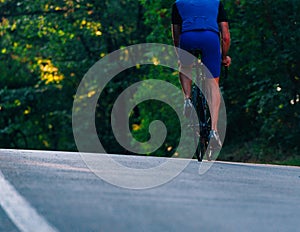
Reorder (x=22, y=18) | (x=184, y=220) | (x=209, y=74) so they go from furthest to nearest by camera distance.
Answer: (x=22, y=18) → (x=209, y=74) → (x=184, y=220)

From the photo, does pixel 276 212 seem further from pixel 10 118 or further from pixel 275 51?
pixel 10 118

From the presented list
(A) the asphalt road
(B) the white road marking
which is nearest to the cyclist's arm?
(A) the asphalt road

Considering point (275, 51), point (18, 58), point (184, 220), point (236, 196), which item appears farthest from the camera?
point (18, 58)

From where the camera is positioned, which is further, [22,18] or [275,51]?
[22,18]

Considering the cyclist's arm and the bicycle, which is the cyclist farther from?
the bicycle

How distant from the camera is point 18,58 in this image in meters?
37.3

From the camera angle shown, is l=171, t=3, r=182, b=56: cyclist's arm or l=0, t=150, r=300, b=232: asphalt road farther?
l=171, t=3, r=182, b=56: cyclist's arm

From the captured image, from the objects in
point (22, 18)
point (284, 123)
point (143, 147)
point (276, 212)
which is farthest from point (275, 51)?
point (22, 18)

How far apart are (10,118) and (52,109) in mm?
3372

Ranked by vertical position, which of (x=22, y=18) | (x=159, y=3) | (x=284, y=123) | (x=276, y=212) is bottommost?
(x=22, y=18)

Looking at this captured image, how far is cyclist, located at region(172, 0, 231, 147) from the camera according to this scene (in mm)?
10211

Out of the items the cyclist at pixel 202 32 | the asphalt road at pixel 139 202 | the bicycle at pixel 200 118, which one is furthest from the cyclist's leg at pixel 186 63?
the asphalt road at pixel 139 202

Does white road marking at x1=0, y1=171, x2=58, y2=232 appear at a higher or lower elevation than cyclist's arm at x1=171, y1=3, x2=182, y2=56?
higher

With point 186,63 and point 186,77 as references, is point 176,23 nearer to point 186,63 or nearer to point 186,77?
point 186,63
